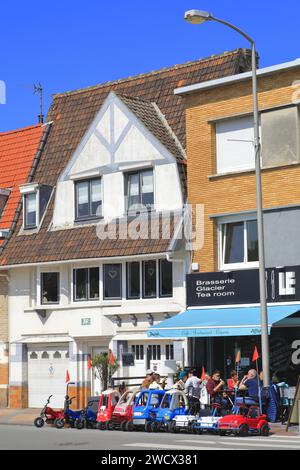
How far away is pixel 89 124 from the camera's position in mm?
33969

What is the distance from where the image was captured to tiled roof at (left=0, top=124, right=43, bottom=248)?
36.0 metres

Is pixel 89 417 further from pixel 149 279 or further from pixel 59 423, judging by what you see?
pixel 149 279

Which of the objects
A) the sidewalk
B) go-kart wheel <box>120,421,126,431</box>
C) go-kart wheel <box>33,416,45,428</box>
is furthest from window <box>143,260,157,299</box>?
go-kart wheel <box>120,421,126,431</box>

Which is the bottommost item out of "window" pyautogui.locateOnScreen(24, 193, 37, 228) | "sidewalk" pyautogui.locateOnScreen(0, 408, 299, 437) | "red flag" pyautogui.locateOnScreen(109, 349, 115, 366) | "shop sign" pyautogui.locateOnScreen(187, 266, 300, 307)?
"sidewalk" pyautogui.locateOnScreen(0, 408, 299, 437)

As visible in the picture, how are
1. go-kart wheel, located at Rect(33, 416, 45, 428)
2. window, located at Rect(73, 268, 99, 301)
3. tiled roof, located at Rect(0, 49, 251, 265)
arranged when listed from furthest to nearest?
window, located at Rect(73, 268, 99, 301)
tiled roof, located at Rect(0, 49, 251, 265)
go-kart wheel, located at Rect(33, 416, 45, 428)

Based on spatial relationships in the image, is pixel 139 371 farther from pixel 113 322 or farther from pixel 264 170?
pixel 264 170

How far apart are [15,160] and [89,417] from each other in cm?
1474

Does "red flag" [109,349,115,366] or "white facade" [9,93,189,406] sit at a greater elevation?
A: "white facade" [9,93,189,406]

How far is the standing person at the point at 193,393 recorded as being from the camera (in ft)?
80.1

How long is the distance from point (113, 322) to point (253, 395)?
8374 mm

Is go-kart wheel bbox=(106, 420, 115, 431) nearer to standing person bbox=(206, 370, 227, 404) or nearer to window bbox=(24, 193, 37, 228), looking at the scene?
standing person bbox=(206, 370, 227, 404)

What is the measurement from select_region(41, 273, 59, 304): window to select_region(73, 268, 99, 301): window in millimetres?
964

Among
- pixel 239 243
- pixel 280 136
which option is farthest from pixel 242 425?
pixel 280 136

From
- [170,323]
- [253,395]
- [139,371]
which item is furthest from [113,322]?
[253,395]
